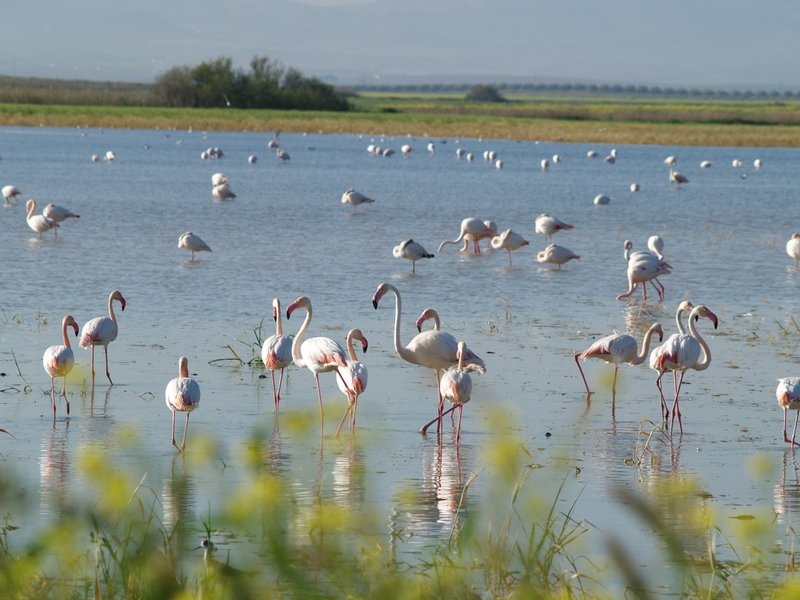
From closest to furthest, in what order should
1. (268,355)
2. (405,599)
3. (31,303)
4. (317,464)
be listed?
(405,599)
(317,464)
(268,355)
(31,303)

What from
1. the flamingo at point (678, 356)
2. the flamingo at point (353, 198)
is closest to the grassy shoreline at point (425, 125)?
the flamingo at point (353, 198)

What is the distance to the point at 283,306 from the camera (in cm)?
1325

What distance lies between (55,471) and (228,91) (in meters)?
74.4

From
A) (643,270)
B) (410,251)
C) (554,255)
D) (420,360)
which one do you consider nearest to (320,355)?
(420,360)

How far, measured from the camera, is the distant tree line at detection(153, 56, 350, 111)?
7888cm

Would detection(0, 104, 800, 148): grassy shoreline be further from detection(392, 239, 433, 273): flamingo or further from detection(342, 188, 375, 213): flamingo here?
detection(392, 239, 433, 273): flamingo

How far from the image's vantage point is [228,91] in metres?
79.8

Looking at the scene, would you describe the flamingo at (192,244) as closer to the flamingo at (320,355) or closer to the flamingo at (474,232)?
the flamingo at (474,232)

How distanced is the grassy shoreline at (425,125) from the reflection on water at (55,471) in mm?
50010

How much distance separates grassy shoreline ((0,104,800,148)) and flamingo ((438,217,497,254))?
124 ft

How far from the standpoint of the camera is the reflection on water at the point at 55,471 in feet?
20.3

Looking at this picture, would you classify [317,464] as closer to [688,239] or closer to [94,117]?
[688,239]

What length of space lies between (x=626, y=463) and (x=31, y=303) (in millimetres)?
7174

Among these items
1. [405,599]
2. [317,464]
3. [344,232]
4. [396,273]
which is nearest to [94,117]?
[344,232]
